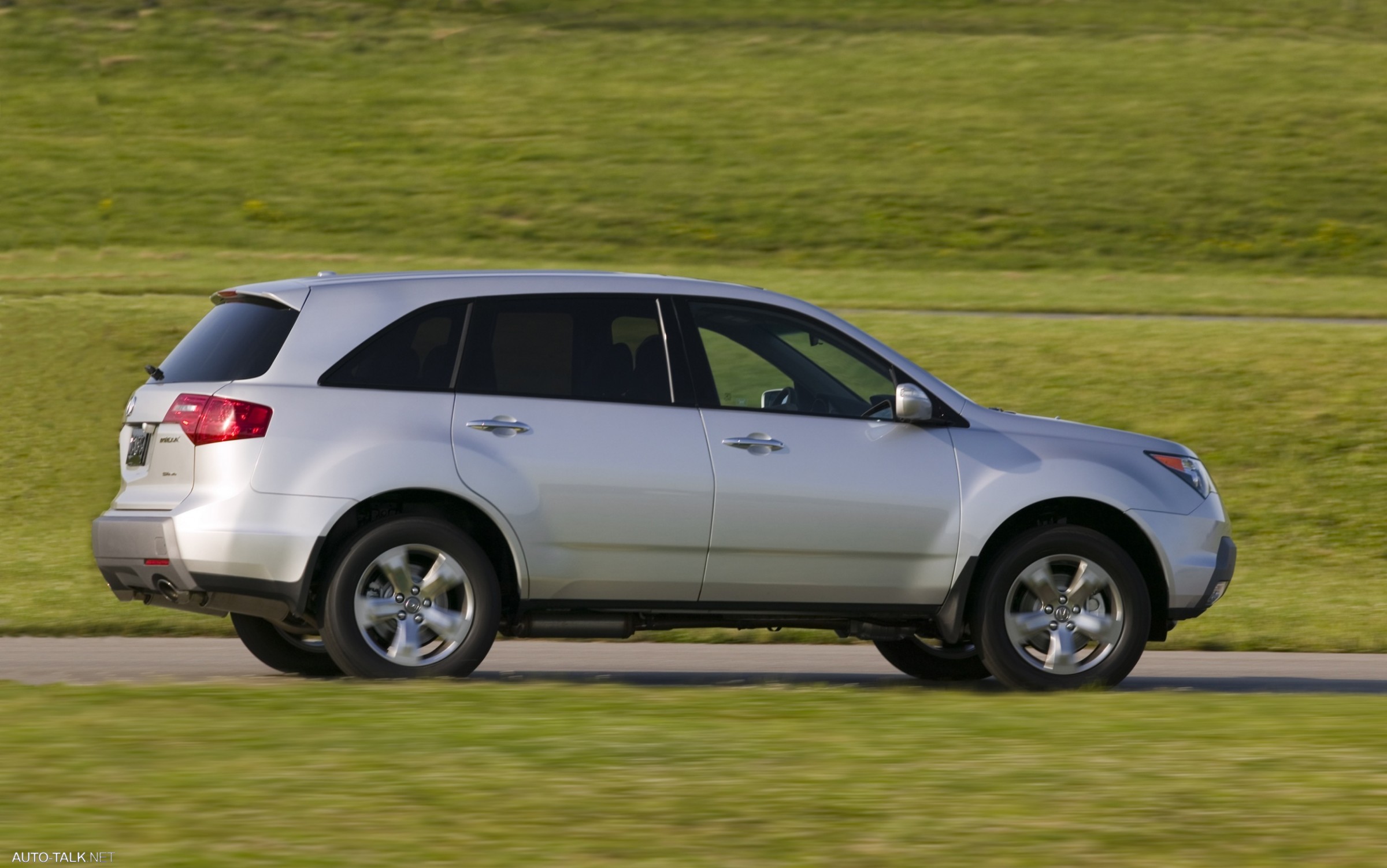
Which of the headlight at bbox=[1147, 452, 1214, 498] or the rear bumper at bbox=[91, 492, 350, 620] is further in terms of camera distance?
the headlight at bbox=[1147, 452, 1214, 498]

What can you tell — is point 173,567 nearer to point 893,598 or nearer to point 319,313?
point 319,313

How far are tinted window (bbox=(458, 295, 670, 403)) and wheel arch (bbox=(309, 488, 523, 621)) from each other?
51 centimetres

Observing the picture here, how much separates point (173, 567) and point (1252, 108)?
42.5 metres

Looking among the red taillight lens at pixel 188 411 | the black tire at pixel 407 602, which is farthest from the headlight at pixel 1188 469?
the red taillight lens at pixel 188 411

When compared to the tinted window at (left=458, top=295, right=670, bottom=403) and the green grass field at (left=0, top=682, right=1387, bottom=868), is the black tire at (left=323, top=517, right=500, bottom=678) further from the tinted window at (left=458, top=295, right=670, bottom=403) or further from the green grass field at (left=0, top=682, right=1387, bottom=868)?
the green grass field at (left=0, top=682, right=1387, bottom=868)

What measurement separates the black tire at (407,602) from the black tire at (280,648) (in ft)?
4.63

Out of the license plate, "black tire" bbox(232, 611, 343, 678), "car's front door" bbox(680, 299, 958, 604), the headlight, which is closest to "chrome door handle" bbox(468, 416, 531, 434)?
"car's front door" bbox(680, 299, 958, 604)

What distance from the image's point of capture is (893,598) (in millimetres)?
8461

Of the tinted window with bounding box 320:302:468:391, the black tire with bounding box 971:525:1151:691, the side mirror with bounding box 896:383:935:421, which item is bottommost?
the black tire with bounding box 971:525:1151:691

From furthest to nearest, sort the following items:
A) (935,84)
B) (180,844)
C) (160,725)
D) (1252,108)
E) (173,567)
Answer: (935,84) → (1252,108) → (173,567) → (160,725) → (180,844)

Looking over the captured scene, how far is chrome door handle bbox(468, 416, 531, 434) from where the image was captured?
26.4 feet

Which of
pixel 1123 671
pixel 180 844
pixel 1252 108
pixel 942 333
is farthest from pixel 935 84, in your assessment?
pixel 180 844

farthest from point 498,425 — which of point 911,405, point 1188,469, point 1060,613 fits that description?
point 1188,469

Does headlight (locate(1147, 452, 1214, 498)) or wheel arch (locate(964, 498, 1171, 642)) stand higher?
headlight (locate(1147, 452, 1214, 498))
